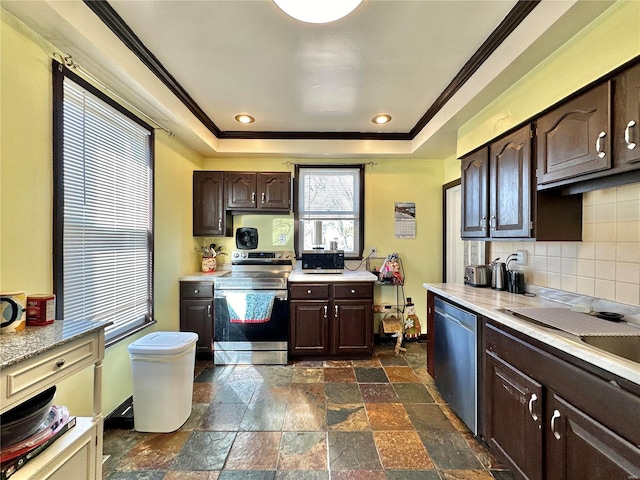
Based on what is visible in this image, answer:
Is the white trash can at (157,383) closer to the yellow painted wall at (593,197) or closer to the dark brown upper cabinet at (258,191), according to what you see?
the dark brown upper cabinet at (258,191)

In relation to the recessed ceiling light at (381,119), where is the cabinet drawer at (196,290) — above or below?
below

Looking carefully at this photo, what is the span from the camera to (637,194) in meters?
1.44

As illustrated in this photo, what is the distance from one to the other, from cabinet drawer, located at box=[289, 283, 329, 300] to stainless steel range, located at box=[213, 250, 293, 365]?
12 centimetres

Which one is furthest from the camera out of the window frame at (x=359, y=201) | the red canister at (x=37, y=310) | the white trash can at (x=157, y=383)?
the window frame at (x=359, y=201)

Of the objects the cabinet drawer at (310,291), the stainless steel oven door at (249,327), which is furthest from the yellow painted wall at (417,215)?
the stainless steel oven door at (249,327)

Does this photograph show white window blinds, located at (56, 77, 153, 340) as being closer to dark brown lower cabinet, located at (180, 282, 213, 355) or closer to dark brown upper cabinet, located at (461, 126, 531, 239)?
dark brown lower cabinet, located at (180, 282, 213, 355)

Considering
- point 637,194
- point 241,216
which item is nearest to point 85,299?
point 241,216

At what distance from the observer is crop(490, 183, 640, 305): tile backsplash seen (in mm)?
1464

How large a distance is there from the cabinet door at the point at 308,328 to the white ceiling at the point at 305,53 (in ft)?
6.64

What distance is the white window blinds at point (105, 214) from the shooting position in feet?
5.48

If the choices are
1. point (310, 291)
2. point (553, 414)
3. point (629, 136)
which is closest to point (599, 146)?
point (629, 136)

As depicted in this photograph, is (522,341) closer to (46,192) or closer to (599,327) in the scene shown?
(599,327)

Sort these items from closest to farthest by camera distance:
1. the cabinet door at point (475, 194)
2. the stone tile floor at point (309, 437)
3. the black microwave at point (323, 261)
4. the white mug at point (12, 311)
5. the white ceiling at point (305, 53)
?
the white mug at point (12, 311) → the white ceiling at point (305, 53) → the stone tile floor at point (309, 437) → the cabinet door at point (475, 194) → the black microwave at point (323, 261)

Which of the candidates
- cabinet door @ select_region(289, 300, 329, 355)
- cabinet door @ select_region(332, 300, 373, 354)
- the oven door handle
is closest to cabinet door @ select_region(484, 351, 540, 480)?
cabinet door @ select_region(332, 300, 373, 354)
